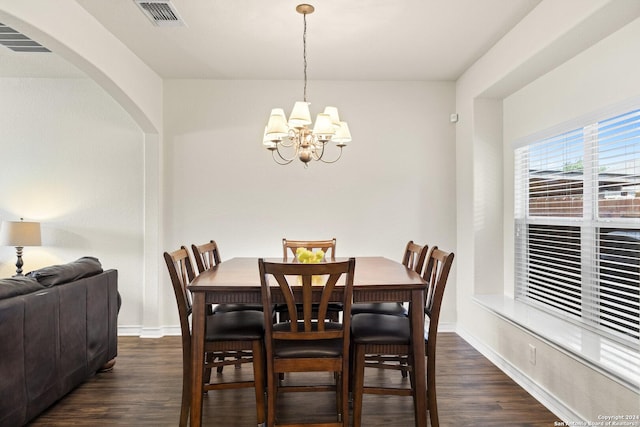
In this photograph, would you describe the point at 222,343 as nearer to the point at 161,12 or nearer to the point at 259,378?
the point at 259,378

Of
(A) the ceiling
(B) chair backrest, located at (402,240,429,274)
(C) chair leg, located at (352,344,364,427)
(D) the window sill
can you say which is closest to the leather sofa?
(C) chair leg, located at (352,344,364,427)

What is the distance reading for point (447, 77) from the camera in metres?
4.39

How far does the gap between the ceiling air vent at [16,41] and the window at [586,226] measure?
13.6 feet

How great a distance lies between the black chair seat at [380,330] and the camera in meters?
2.34

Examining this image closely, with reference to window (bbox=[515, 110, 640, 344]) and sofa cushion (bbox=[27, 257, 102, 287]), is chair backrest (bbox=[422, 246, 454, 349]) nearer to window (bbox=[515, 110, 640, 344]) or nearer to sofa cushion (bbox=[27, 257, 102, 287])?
window (bbox=[515, 110, 640, 344])

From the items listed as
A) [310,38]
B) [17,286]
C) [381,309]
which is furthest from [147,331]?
[310,38]

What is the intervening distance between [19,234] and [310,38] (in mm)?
3209

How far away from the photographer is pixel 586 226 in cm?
282

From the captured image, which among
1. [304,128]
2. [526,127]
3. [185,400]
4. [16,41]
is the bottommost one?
[185,400]

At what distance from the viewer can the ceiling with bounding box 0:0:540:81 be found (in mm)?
2926

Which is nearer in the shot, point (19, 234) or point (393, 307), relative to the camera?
point (393, 307)

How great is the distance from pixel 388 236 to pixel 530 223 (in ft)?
4.64

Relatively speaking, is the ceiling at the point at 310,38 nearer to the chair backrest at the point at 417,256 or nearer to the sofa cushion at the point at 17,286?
the chair backrest at the point at 417,256

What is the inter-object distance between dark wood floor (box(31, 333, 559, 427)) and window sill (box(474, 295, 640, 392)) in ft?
1.47
